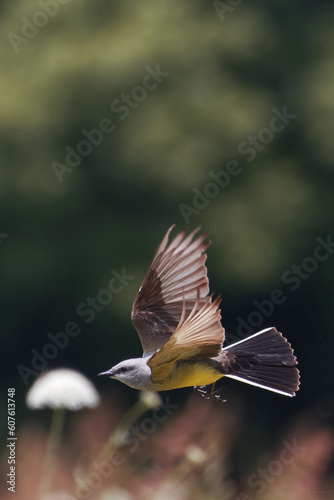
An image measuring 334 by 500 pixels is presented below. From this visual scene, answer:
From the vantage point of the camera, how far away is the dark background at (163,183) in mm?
6926

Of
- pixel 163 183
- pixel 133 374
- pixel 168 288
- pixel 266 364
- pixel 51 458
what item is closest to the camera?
pixel 133 374

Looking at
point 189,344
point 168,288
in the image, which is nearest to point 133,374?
point 189,344

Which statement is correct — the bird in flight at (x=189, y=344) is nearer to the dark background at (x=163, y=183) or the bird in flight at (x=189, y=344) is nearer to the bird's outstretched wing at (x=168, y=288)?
the bird's outstretched wing at (x=168, y=288)

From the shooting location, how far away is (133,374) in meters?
1.99

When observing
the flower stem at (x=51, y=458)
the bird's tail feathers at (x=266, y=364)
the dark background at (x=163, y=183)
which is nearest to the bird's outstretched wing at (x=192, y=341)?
the bird's tail feathers at (x=266, y=364)

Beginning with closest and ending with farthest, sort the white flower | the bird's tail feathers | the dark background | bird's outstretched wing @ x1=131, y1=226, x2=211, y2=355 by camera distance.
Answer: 1. the white flower
2. the bird's tail feathers
3. bird's outstretched wing @ x1=131, y1=226, x2=211, y2=355
4. the dark background

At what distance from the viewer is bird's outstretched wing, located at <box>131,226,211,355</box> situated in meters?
2.48

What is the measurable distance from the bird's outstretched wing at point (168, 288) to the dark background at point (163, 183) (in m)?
4.03

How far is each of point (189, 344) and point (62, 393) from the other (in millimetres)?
344

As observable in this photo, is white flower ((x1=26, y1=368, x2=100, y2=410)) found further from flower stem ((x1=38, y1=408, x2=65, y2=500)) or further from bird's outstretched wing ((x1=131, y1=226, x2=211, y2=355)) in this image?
bird's outstretched wing ((x1=131, y1=226, x2=211, y2=355))

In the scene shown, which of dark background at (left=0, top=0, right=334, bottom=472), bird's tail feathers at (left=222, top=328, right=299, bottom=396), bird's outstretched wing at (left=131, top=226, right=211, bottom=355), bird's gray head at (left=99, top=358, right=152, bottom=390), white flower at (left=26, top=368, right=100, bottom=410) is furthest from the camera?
dark background at (left=0, top=0, right=334, bottom=472)

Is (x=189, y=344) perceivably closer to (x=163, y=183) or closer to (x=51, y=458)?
(x=51, y=458)

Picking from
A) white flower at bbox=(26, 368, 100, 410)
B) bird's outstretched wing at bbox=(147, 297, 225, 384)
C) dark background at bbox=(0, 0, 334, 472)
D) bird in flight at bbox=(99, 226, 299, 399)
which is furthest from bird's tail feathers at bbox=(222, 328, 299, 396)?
dark background at bbox=(0, 0, 334, 472)

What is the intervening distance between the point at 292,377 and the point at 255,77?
5333 millimetres
